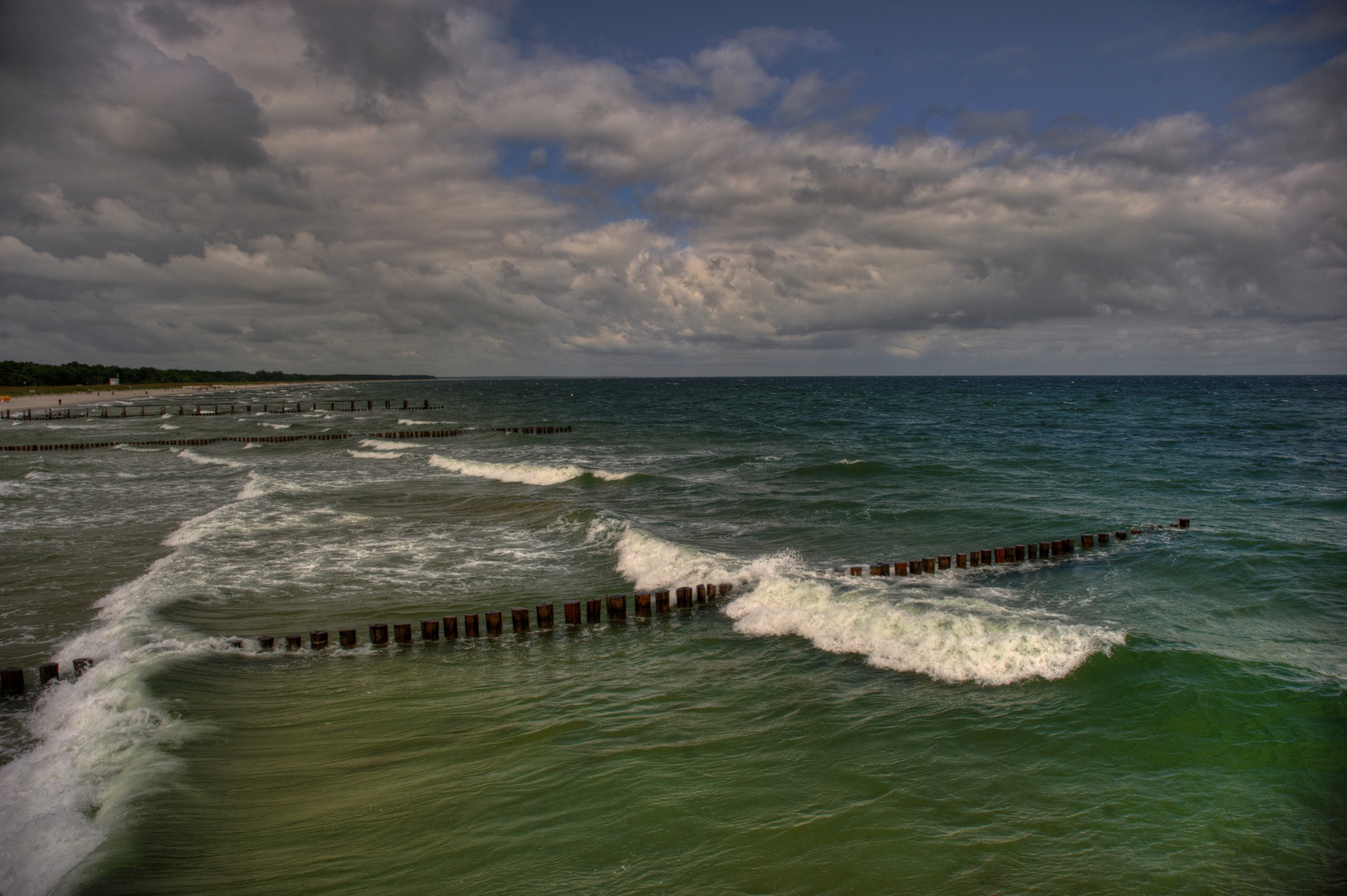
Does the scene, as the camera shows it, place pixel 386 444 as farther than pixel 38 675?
Yes

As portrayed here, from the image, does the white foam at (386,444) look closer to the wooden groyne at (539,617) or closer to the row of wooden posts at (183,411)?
the wooden groyne at (539,617)

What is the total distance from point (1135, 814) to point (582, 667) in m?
7.59

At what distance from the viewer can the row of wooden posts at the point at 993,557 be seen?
17203mm

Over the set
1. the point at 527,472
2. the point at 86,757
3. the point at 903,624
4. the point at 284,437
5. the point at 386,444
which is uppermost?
the point at 284,437

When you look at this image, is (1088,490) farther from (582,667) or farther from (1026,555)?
(582,667)

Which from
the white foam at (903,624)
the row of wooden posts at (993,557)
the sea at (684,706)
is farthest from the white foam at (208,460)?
the row of wooden posts at (993,557)

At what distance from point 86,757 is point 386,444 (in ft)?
151

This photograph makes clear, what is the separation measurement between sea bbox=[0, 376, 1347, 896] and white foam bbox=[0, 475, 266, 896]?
0.04 meters

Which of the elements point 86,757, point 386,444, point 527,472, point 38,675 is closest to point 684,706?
point 86,757

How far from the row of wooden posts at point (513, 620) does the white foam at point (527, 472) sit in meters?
19.2

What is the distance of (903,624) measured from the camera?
12742 millimetres

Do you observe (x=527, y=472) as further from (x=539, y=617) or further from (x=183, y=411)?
(x=183, y=411)

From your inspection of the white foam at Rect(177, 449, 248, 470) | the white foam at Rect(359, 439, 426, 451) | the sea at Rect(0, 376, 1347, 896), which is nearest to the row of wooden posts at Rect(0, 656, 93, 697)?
the sea at Rect(0, 376, 1347, 896)

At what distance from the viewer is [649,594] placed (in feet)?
49.2
